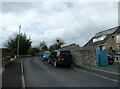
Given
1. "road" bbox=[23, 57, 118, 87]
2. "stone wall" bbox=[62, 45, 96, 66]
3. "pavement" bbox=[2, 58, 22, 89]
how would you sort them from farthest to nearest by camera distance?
"stone wall" bbox=[62, 45, 96, 66], "road" bbox=[23, 57, 118, 87], "pavement" bbox=[2, 58, 22, 89]

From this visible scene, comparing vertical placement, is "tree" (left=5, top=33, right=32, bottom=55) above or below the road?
above

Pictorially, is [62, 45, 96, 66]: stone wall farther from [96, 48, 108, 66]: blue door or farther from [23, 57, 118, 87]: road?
[23, 57, 118, 87]: road

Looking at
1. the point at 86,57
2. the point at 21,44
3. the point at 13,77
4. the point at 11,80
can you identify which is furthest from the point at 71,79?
the point at 21,44

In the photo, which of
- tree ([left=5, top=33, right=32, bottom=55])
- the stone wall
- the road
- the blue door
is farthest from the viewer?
tree ([left=5, top=33, right=32, bottom=55])

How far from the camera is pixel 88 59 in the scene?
29.6m

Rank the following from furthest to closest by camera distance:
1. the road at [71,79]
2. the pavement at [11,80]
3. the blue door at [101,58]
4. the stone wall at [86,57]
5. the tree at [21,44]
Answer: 1. the tree at [21,44]
2. the stone wall at [86,57]
3. the blue door at [101,58]
4. the road at [71,79]
5. the pavement at [11,80]

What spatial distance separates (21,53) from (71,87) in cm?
5735

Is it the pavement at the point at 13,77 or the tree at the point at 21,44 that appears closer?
the pavement at the point at 13,77

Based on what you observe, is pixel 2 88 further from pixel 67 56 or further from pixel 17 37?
pixel 17 37

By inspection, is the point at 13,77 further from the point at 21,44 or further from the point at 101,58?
the point at 21,44

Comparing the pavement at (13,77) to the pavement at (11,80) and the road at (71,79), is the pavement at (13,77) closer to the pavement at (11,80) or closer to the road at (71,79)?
the pavement at (11,80)

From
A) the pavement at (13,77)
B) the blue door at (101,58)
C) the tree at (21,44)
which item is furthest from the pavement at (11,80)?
the tree at (21,44)

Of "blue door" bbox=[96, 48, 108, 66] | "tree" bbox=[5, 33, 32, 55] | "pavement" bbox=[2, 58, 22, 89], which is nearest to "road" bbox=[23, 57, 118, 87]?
"pavement" bbox=[2, 58, 22, 89]

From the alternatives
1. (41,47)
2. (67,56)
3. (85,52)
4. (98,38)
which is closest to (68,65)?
(67,56)
